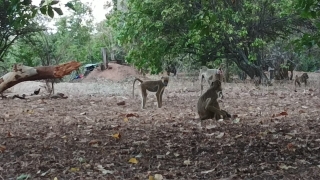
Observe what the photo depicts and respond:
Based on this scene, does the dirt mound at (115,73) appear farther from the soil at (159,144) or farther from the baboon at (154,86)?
the soil at (159,144)

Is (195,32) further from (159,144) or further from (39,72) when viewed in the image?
(159,144)

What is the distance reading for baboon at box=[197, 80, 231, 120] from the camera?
850cm

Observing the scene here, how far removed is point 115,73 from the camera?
89.4 feet

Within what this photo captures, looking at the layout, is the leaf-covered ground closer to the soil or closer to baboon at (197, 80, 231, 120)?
the soil

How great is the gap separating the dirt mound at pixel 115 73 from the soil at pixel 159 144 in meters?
15.6

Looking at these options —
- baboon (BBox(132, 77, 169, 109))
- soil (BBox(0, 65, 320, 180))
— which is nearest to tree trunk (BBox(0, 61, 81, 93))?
soil (BBox(0, 65, 320, 180))

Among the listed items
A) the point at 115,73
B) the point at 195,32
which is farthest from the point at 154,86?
the point at 115,73

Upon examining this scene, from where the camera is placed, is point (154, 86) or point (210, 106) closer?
point (210, 106)

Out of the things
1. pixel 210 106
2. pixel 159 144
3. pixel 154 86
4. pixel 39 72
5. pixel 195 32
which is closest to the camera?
pixel 159 144

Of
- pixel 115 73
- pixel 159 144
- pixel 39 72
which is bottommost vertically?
pixel 159 144

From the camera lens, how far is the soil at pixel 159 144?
16.8 feet

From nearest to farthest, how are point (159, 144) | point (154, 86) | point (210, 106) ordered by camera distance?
point (159, 144), point (210, 106), point (154, 86)

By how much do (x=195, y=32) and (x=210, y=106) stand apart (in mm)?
9289

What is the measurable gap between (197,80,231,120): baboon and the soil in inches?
6.5
